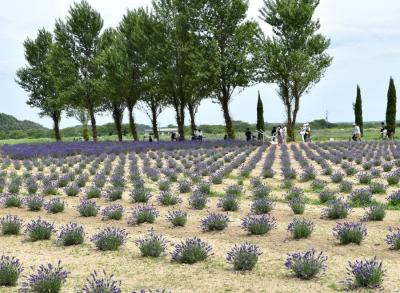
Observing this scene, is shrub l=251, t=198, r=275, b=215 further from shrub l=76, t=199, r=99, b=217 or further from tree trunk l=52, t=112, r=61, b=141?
tree trunk l=52, t=112, r=61, b=141

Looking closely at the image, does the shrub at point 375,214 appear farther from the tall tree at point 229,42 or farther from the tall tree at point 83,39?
the tall tree at point 83,39

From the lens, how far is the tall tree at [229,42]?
41375 millimetres

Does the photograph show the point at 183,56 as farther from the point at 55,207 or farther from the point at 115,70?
the point at 55,207

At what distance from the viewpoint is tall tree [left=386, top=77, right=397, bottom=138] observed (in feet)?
186

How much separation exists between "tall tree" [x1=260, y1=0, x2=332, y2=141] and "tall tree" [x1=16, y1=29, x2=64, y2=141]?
3066 cm

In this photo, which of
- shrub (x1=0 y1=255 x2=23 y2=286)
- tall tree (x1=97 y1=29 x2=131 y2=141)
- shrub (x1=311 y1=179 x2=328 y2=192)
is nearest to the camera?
shrub (x1=0 y1=255 x2=23 y2=286)

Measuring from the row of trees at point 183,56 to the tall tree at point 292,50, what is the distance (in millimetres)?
90

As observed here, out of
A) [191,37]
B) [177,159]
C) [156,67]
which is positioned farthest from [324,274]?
[156,67]

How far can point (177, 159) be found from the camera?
26.5 m

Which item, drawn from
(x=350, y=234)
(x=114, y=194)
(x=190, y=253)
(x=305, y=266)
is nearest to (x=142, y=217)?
(x=190, y=253)

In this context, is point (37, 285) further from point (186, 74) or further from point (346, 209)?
point (186, 74)

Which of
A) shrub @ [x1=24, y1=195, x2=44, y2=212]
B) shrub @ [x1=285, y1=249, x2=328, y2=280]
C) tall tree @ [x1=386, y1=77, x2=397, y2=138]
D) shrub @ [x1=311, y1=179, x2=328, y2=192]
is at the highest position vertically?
tall tree @ [x1=386, y1=77, x2=397, y2=138]

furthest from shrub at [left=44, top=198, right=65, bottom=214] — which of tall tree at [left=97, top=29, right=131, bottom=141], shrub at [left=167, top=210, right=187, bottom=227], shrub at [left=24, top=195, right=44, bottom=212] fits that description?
tall tree at [left=97, top=29, right=131, bottom=141]

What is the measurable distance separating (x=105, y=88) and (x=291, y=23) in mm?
18919
